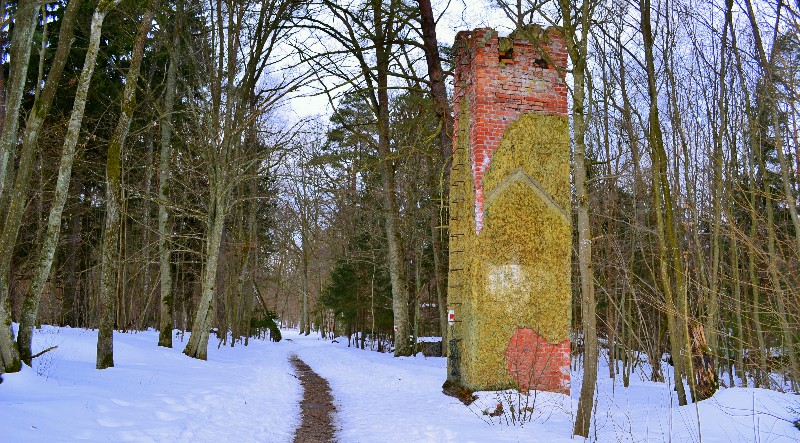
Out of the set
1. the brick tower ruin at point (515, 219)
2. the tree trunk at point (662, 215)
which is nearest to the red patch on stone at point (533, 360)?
the brick tower ruin at point (515, 219)

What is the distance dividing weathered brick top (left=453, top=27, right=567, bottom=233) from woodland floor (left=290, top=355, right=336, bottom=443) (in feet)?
12.3

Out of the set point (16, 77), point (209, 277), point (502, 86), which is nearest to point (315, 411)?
point (502, 86)

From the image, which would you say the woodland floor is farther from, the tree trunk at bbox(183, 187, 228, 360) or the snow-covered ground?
the tree trunk at bbox(183, 187, 228, 360)

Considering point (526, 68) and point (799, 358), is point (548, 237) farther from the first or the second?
point (799, 358)

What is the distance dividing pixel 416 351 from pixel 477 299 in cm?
1266

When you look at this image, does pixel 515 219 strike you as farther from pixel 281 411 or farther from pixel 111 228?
pixel 111 228

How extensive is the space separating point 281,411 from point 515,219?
480 cm

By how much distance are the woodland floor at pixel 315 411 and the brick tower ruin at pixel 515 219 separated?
2.33m

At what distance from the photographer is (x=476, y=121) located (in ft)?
30.5

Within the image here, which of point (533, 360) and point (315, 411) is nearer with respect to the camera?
point (533, 360)

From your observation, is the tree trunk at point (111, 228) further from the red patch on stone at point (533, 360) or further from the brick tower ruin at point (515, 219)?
the red patch on stone at point (533, 360)

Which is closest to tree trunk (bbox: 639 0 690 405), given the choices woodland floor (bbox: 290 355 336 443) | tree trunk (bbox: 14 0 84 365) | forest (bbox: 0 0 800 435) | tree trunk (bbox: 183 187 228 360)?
forest (bbox: 0 0 800 435)

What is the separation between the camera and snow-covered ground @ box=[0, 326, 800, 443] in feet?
19.4

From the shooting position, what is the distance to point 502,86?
370 inches
